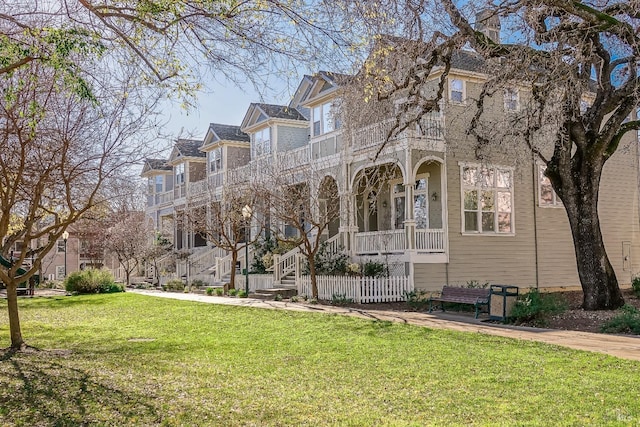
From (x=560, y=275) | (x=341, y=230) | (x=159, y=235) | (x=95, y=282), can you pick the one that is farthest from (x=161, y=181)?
(x=560, y=275)

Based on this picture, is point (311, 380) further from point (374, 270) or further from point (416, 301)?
point (374, 270)

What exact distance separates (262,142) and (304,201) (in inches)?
427

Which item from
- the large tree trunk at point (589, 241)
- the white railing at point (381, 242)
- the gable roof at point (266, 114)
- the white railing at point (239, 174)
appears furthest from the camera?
the gable roof at point (266, 114)

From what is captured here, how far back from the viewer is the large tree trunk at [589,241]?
604 inches

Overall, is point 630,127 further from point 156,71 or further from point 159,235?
point 159,235

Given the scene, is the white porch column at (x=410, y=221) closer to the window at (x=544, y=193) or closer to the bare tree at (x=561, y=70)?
the bare tree at (x=561, y=70)

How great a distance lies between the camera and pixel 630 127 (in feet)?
52.9

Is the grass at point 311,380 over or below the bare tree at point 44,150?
below

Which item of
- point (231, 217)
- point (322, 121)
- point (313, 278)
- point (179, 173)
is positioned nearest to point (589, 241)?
point (313, 278)

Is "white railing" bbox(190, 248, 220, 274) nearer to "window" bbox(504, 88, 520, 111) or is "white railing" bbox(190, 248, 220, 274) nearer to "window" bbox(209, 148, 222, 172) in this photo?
"window" bbox(209, 148, 222, 172)

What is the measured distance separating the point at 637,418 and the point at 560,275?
19502mm

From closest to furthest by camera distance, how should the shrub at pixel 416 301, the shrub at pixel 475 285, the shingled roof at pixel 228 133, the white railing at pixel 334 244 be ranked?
1. the shrub at pixel 416 301
2. the shrub at pixel 475 285
3. the white railing at pixel 334 244
4. the shingled roof at pixel 228 133

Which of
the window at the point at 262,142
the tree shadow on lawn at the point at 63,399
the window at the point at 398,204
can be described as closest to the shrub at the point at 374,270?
the window at the point at 398,204

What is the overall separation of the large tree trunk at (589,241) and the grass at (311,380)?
5687 millimetres
